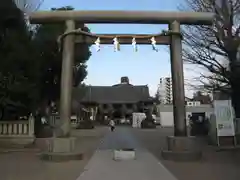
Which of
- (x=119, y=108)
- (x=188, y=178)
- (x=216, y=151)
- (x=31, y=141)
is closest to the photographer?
(x=188, y=178)

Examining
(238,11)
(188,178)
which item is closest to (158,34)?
(188,178)

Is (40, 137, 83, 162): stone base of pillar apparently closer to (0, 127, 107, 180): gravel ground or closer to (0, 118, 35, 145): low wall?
(0, 127, 107, 180): gravel ground

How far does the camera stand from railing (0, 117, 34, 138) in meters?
20.2

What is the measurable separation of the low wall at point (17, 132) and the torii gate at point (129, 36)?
6.34 m

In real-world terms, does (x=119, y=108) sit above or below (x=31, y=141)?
above

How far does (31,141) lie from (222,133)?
9.99 meters

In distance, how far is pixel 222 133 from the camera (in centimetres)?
1817

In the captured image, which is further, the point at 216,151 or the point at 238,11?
the point at 238,11

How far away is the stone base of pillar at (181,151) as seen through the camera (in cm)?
1327

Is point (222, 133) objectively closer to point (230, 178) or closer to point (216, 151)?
point (216, 151)

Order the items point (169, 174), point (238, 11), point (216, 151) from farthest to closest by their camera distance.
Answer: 1. point (238, 11)
2. point (216, 151)
3. point (169, 174)

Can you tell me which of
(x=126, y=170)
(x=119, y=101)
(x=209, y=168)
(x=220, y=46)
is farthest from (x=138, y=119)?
(x=126, y=170)

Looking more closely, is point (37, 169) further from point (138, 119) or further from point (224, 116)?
point (138, 119)

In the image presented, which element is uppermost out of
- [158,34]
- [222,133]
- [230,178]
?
[158,34]
